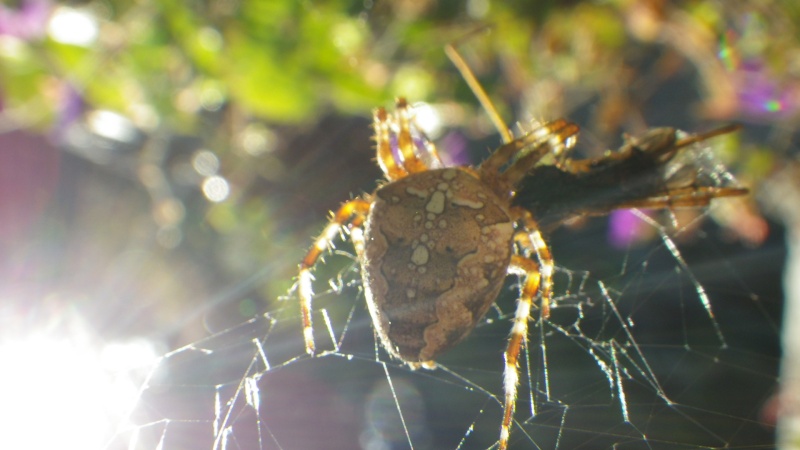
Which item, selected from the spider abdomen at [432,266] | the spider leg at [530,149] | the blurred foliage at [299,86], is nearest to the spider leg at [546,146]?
the spider leg at [530,149]

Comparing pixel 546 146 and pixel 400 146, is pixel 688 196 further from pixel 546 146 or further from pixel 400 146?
pixel 400 146

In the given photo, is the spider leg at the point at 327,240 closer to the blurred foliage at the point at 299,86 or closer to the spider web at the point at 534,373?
the spider web at the point at 534,373

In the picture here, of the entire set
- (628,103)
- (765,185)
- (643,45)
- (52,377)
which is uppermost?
(643,45)

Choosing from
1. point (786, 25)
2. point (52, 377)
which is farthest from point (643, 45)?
point (52, 377)

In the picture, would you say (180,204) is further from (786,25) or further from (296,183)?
(786,25)

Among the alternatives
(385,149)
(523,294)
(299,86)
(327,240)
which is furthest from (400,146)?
(299,86)

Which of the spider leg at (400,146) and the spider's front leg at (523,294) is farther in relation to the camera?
the spider leg at (400,146)
